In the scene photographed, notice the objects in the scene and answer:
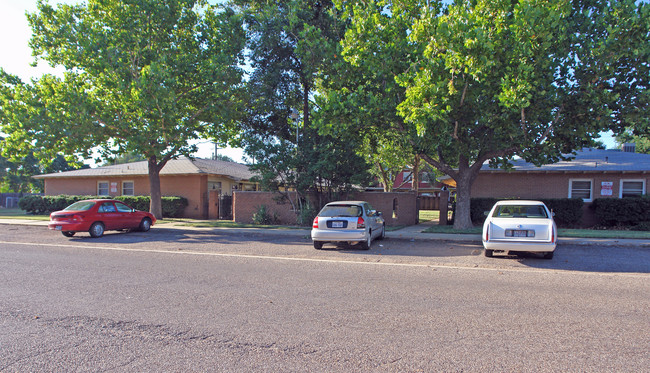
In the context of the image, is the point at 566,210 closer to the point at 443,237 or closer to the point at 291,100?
the point at 443,237

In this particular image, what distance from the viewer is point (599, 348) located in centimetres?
452

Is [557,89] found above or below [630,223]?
above

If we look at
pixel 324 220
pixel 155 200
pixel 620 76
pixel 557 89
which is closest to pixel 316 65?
pixel 324 220

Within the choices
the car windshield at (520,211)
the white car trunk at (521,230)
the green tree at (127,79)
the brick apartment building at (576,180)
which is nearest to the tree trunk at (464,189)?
the brick apartment building at (576,180)

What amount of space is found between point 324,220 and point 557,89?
8.48m

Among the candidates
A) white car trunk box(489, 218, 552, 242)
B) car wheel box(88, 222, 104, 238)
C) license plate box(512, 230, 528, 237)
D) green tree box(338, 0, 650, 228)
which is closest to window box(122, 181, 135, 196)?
car wheel box(88, 222, 104, 238)

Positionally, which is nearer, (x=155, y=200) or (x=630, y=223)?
(x=630, y=223)

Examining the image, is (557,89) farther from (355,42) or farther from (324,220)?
(324,220)

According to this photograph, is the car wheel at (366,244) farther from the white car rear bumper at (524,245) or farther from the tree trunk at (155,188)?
the tree trunk at (155,188)

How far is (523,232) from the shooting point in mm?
10102

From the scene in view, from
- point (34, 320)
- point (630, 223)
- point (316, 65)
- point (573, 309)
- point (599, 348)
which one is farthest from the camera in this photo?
point (630, 223)

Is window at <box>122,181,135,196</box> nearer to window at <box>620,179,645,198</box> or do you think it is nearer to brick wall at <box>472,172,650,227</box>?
brick wall at <box>472,172,650,227</box>

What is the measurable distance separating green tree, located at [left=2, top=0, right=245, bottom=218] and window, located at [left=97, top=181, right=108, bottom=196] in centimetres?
962

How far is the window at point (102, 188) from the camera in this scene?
30.2 meters
